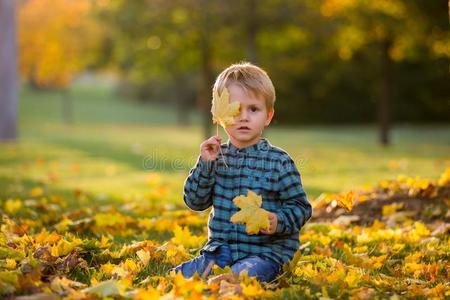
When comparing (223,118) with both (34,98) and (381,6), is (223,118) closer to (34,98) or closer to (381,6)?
(381,6)

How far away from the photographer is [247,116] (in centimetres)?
336

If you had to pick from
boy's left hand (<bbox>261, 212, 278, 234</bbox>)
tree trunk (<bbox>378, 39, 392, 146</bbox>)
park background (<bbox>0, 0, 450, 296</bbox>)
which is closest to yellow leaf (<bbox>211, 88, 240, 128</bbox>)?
boy's left hand (<bbox>261, 212, 278, 234</bbox>)

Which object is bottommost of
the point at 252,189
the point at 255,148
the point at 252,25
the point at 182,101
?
the point at 182,101

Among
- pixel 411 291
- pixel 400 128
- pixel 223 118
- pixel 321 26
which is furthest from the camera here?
pixel 400 128

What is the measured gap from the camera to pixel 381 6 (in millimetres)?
15656

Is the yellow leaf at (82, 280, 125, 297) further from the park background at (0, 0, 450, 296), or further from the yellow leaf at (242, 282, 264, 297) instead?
the yellow leaf at (242, 282, 264, 297)

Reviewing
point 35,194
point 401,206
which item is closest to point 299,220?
point 401,206

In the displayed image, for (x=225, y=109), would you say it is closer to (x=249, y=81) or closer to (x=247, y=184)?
(x=249, y=81)

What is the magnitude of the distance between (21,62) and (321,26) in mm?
15207

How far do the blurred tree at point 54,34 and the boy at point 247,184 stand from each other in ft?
79.3

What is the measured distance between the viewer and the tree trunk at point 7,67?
602 inches

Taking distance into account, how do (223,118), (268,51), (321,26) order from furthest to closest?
(268,51) → (321,26) → (223,118)

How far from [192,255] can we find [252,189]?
0.66m

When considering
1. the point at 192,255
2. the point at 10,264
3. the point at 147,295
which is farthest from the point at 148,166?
the point at 147,295
